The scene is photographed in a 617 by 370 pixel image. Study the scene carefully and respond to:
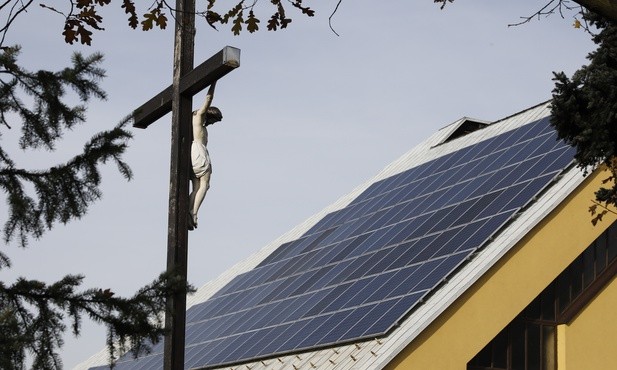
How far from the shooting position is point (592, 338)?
20.7 meters

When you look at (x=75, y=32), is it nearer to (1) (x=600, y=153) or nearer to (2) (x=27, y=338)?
(2) (x=27, y=338)

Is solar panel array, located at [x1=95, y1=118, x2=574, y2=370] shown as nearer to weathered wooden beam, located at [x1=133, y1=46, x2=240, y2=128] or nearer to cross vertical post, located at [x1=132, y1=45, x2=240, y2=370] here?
weathered wooden beam, located at [x1=133, y1=46, x2=240, y2=128]

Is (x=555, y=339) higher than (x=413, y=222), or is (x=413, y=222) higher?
(x=413, y=222)

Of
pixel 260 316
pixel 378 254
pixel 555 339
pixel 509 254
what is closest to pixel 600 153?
pixel 509 254

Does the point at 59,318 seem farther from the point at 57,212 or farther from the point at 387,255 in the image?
the point at 387,255

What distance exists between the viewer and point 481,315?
19234mm

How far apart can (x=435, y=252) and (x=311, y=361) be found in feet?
8.22

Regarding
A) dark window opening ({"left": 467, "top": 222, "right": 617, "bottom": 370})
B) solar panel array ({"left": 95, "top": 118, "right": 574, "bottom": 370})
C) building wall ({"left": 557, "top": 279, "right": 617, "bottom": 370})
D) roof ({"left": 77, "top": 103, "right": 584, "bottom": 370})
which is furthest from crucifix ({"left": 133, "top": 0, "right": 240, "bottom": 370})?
building wall ({"left": 557, "top": 279, "right": 617, "bottom": 370})

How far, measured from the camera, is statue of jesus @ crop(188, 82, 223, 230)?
11594 mm

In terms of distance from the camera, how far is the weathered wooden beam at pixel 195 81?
11250mm

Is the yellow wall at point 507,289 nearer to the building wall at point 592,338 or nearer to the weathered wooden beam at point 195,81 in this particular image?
the building wall at point 592,338

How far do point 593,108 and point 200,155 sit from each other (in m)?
5.37

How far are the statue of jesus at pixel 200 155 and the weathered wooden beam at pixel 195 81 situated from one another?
0.18m

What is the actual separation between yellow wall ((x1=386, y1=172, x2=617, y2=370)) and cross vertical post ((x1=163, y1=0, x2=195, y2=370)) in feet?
24.5
